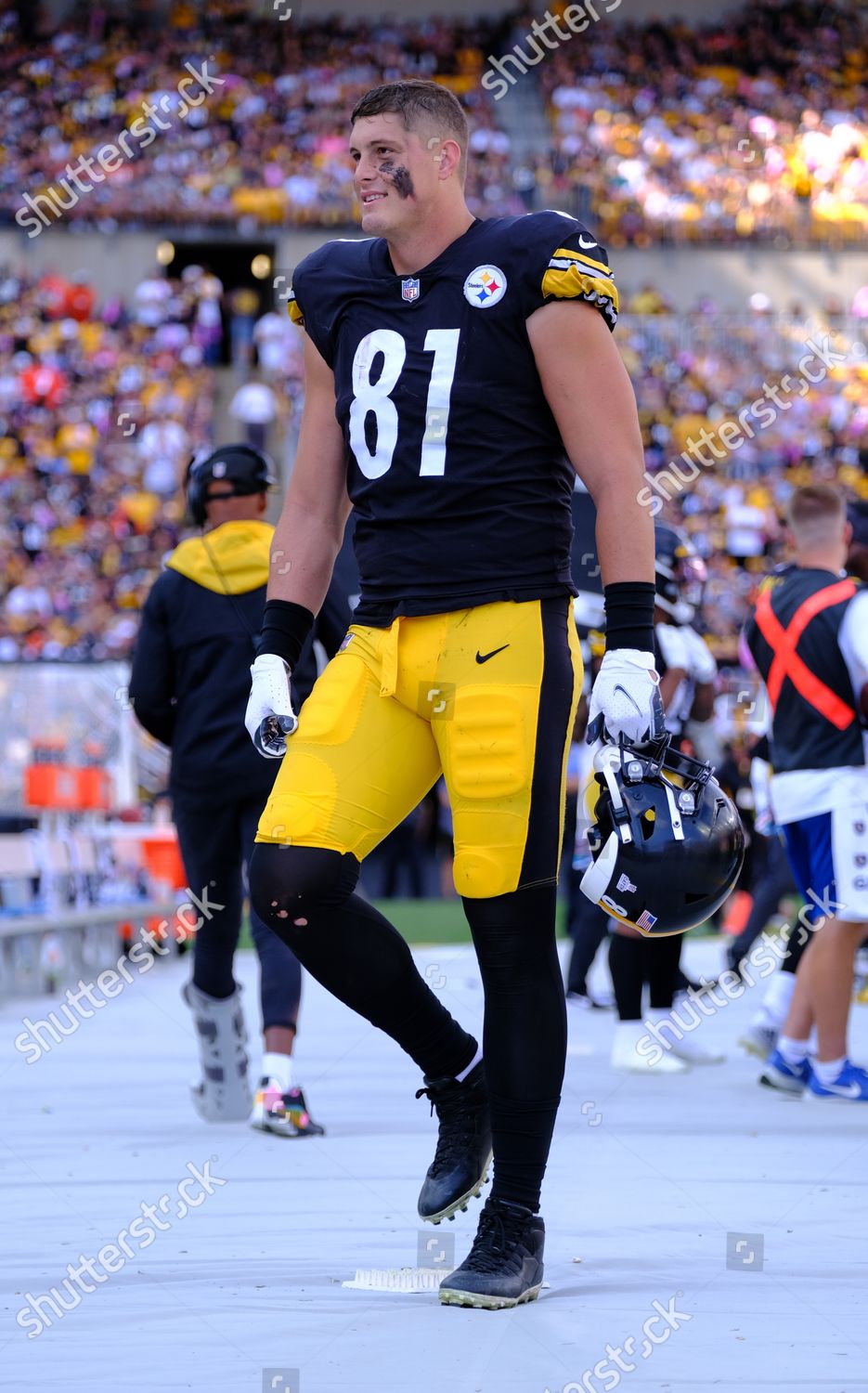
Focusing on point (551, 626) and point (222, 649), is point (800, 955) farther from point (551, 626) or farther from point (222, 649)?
point (551, 626)

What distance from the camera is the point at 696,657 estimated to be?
7500mm

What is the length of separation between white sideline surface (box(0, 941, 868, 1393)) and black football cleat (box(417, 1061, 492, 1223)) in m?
0.16

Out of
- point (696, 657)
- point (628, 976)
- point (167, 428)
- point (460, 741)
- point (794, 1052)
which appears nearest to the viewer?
point (460, 741)

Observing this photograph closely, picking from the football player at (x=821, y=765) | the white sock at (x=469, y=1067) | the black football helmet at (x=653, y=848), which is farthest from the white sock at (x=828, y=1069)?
the black football helmet at (x=653, y=848)

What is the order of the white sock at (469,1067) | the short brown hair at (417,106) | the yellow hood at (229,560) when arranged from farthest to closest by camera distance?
the yellow hood at (229,560) → the white sock at (469,1067) → the short brown hair at (417,106)

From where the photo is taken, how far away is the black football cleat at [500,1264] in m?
3.24

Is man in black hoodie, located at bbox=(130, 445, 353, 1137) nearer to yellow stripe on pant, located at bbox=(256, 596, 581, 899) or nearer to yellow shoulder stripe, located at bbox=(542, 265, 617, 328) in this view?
yellow stripe on pant, located at bbox=(256, 596, 581, 899)

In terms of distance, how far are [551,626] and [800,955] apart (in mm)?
3899

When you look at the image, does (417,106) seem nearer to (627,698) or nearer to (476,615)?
(476,615)

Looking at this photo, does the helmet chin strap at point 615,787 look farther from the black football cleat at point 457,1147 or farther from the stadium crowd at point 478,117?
the stadium crowd at point 478,117

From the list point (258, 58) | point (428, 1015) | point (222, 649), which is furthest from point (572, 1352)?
point (258, 58)

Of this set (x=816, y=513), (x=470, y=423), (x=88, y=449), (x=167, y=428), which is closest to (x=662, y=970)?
(x=816, y=513)

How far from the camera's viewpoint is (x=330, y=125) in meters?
30.7

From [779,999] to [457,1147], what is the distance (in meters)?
3.74
